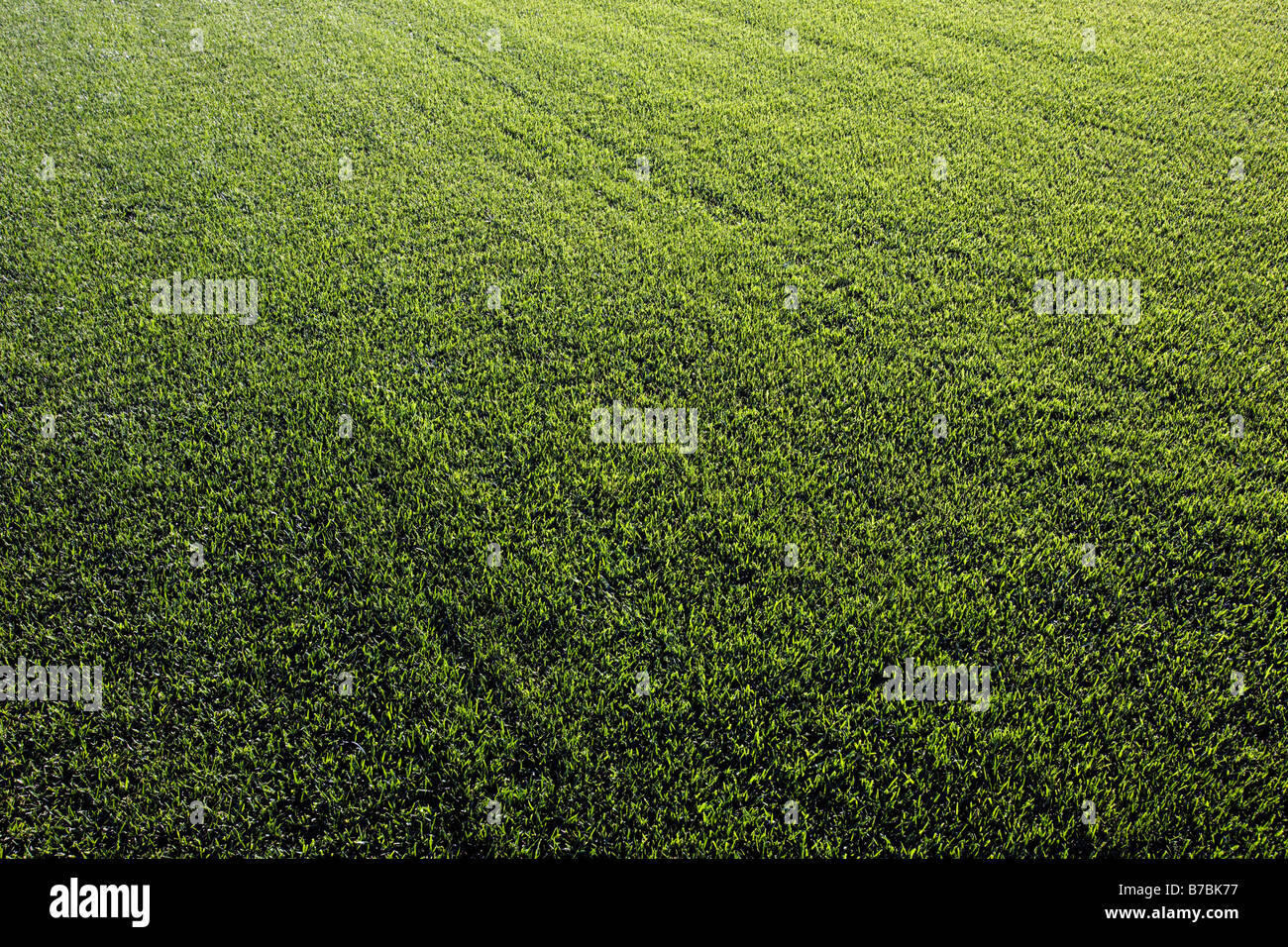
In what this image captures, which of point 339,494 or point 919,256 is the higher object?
point 919,256

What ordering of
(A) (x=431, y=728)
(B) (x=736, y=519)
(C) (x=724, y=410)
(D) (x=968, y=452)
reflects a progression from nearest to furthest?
(A) (x=431, y=728) < (B) (x=736, y=519) < (D) (x=968, y=452) < (C) (x=724, y=410)

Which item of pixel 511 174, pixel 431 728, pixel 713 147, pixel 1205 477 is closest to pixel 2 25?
pixel 511 174

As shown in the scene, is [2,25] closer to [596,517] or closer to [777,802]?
[596,517]

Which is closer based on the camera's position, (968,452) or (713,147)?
(968,452)
